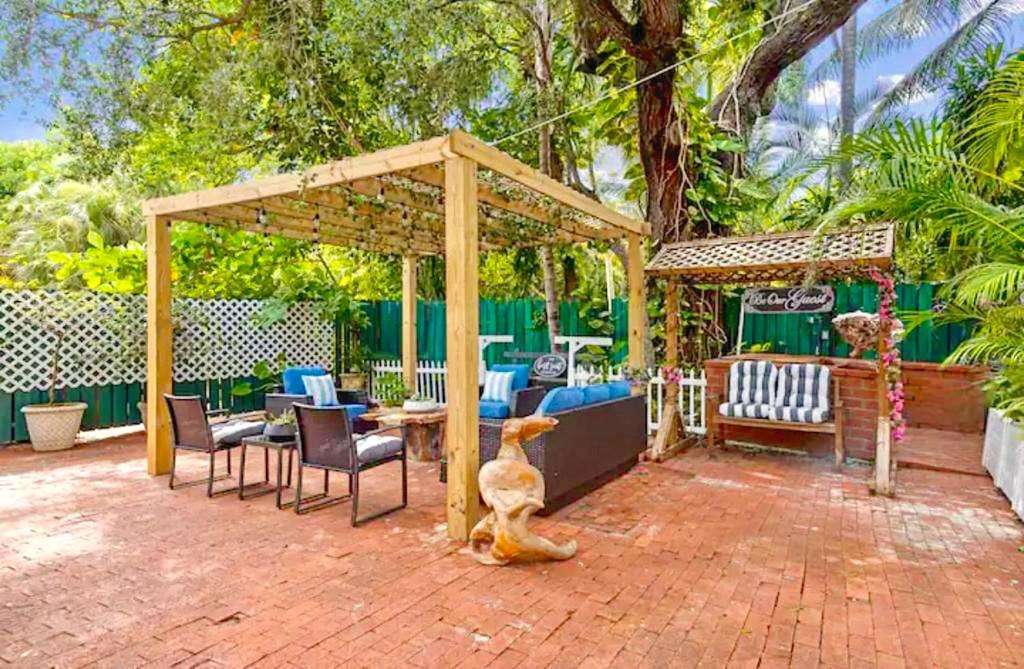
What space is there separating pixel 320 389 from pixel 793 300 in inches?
220

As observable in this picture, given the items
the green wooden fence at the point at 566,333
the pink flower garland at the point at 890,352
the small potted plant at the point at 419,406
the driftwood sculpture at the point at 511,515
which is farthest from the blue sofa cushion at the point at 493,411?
the pink flower garland at the point at 890,352

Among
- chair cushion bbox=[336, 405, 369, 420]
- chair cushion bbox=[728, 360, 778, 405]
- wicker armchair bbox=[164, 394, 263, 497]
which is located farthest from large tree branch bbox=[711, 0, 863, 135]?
wicker armchair bbox=[164, 394, 263, 497]

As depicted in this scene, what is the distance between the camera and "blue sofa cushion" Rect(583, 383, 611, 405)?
4.45 m

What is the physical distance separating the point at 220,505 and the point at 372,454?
49.5 inches

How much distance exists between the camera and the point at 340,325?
366 inches

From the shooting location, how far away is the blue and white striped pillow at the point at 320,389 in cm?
600

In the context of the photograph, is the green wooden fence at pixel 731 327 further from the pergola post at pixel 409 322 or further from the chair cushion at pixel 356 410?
the chair cushion at pixel 356 410

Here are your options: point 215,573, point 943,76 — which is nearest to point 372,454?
point 215,573

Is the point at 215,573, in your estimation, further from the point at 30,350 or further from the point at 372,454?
the point at 30,350

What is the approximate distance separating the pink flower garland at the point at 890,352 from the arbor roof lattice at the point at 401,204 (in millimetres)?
2295

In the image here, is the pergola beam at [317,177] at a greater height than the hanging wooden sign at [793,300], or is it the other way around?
the pergola beam at [317,177]

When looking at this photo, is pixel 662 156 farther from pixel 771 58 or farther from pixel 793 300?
pixel 793 300

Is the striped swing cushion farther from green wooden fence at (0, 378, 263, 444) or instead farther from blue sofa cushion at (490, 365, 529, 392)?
green wooden fence at (0, 378, 263, 444)

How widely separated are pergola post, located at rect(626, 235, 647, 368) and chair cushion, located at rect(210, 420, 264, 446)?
365 cm
